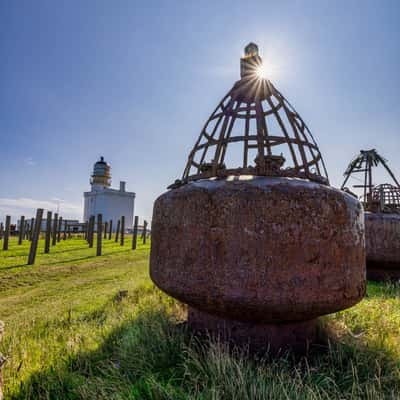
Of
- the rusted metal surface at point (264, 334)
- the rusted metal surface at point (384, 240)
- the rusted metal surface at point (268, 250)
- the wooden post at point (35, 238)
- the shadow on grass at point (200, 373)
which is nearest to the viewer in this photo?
the shadow on grass at point (200, 373)

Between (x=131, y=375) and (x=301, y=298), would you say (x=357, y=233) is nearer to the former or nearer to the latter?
(x=301, y=298)

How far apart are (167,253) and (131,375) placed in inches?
36.4

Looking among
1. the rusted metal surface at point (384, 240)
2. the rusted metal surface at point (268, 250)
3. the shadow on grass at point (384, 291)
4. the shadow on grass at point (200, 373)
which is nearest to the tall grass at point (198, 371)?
the shadow on grass at point (200, 373)

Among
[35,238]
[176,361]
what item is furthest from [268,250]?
[35,238]

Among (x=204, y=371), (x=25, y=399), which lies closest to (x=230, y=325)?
(x=204, y=371)

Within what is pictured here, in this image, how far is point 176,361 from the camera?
2115mm

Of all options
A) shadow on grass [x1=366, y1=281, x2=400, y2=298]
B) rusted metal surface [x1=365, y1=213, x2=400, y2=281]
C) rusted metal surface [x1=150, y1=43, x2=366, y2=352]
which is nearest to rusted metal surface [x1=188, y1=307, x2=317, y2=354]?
rusted metal surface [x1=150, y1=43, x2=366, y2=352]

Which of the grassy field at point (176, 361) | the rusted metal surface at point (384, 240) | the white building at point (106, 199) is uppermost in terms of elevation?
the white building at point (106, 199)

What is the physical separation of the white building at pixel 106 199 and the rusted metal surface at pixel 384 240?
44537mm

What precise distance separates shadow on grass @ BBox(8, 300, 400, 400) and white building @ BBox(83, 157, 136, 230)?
45977mm

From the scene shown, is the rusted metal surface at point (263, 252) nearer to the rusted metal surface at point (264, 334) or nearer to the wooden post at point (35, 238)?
the rusted metal surface at point (264, 334)

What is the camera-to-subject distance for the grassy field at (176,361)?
168cm

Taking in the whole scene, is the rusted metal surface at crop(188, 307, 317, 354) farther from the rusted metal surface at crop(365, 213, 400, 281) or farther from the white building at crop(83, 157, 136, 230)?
the white building at crop(83, 157, 136, 230)

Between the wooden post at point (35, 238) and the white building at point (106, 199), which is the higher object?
the white building at point (106, 199)
